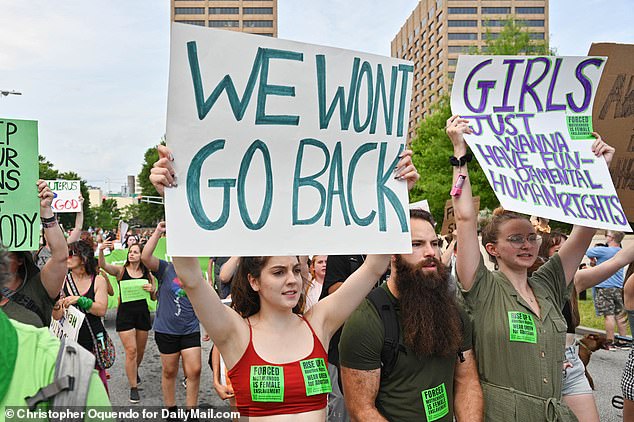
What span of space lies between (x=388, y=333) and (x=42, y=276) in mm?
2130

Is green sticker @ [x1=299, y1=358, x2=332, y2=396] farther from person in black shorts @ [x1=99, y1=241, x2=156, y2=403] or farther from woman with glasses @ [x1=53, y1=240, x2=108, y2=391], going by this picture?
person in black shorts @ [x1=99, y1=241, x2=156, y2=403]

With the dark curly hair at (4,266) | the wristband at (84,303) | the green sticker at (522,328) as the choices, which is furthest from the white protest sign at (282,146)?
the wristband at (84,303)

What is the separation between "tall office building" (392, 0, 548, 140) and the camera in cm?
8944

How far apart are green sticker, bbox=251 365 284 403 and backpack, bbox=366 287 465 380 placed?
0.57 meters

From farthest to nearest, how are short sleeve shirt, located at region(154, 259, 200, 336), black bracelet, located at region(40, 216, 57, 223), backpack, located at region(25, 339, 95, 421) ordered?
1. short sleeve shirt, located at region(154, 259, 200, 336)
2. black bracelet, located at region(40, 216, 57, 223)
3. backpack, located at region(25, 339, 95, 421)

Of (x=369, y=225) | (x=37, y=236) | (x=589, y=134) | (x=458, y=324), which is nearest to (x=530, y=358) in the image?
(x=458, y=324)

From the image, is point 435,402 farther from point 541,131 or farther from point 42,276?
point 42,276

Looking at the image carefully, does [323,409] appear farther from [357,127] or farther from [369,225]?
[357,127]

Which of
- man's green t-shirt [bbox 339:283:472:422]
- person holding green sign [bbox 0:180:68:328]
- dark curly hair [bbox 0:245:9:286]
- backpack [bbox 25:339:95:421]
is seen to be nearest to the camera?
backpack [bbox 25:339:95:421]

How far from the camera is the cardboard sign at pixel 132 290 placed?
259 inches

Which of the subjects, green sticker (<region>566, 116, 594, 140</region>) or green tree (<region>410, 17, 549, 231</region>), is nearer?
green sticker (<region>566, 116, 594, 140</region>)

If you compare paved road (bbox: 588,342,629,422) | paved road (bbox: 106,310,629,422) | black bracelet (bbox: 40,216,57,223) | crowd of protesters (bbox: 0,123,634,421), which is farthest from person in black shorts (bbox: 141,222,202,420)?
paved road (bbox: 588,342,629,422)

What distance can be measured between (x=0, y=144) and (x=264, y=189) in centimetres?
218

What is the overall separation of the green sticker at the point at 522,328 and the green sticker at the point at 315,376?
3.40ft
